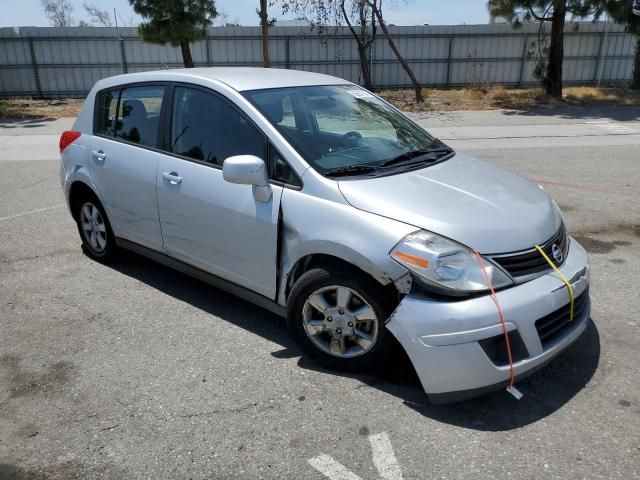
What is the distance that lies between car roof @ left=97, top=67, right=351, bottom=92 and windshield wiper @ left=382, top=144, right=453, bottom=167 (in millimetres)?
942

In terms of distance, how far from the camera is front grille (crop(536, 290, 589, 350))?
291 cm

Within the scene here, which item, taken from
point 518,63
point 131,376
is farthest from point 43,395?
point 518,63

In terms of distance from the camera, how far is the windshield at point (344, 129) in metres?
3.58

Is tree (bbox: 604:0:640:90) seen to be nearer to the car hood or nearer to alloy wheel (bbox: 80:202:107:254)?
the car hood

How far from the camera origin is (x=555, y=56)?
59.9 feet

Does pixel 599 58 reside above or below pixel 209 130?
below

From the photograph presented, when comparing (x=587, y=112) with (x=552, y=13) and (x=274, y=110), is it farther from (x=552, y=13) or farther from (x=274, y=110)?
(x=274, y=110)

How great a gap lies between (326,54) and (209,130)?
18533mm

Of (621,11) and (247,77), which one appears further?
(621,11)

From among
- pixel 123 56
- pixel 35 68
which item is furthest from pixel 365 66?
pixel 35 68

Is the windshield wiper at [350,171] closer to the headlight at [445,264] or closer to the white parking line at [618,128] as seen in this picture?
the headlight at [445,264]

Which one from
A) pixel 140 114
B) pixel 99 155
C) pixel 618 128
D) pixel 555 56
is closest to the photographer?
pixel 140 114

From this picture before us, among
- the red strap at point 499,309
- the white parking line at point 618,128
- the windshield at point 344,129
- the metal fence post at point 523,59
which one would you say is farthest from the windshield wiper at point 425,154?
the metal fence post at point 523,59

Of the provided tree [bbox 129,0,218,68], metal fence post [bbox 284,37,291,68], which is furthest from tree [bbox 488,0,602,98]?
tree [bbox 129,0,218,68]
